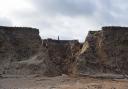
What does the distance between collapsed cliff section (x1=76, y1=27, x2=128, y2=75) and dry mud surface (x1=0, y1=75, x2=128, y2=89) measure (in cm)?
311

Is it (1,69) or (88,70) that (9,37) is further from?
(88,70)

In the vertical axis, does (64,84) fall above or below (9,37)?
below

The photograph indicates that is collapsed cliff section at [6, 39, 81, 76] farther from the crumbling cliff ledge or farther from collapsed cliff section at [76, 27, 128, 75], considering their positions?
collapsed cliff section at [76, 27, 128, 75]

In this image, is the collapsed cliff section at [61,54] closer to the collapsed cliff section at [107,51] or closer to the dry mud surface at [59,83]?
the collapsed cliff section at [107,51]

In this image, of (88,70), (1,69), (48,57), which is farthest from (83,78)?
(1,69)

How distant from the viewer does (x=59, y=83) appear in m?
31.9

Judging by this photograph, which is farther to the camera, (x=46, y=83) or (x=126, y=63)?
(x=126, y=63)

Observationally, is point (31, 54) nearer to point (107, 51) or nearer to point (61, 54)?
point (61, 54)

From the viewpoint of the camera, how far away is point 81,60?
3669 cm

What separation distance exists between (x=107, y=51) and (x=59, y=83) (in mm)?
7682

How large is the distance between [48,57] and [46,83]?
19.3 feet

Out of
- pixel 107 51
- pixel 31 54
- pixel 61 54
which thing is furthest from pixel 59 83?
pixel 61 54

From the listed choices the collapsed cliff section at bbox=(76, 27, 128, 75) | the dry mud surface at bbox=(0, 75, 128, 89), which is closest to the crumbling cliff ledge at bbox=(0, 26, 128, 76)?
the collapsed cliff section at bbox=(76, 27, 128, 75)

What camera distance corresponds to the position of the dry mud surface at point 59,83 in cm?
3004
